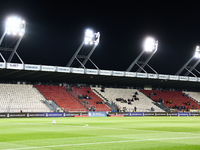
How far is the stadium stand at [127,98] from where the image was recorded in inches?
2711

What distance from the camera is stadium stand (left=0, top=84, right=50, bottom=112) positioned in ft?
180

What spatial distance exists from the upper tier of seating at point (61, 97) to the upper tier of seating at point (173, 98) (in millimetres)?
24357

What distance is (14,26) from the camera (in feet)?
161

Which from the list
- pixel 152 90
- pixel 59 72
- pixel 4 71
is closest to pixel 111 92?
pixel 152 90

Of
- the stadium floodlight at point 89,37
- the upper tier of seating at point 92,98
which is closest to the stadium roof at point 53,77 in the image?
the upper tier of seating at point 92,98

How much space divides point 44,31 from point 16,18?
10.1 m

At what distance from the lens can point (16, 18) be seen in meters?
49.2

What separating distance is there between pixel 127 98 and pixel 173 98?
15512 millimetres

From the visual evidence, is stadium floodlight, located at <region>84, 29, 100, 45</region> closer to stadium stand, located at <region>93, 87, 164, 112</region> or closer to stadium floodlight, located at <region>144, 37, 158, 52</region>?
stadium floodlight, located at <region>144, 37, 158, 52</region>

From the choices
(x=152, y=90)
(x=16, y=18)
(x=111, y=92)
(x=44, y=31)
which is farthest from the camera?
(x=152, y=90)

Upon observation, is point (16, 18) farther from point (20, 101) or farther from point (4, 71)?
point (20, 101)

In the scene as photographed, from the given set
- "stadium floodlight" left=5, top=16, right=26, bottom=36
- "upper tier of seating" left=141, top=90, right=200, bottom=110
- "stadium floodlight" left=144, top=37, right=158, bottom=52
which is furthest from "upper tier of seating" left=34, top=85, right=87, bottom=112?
"upper tier of seating" left=141, top=90, right=200, bottom=110

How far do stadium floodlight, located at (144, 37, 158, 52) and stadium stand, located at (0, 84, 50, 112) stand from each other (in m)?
24.9

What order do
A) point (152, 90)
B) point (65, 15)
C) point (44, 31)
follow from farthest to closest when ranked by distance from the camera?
point (152, 90)
point (65, 15)
point (44, 31)
